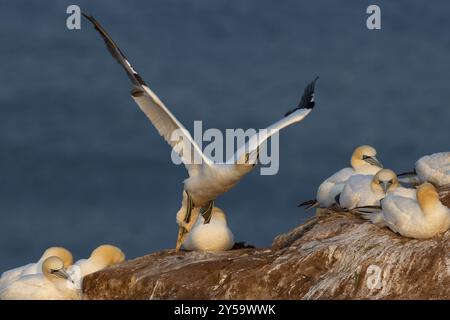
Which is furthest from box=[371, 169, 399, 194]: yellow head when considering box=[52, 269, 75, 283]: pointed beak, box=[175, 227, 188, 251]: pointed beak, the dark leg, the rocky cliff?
box=[52, 269, 75, 283]: pointed beak

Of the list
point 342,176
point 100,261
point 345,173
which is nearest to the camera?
point 100,261

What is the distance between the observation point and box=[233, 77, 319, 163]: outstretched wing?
820 inches

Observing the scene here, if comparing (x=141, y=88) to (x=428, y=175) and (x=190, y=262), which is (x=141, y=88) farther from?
(x=428, y=175)

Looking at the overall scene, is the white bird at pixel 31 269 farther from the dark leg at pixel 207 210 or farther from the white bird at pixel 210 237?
the dark leg at pixel 207 210

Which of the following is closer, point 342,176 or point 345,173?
point 342,176

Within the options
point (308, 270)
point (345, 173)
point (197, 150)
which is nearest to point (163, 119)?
point (197, 150)

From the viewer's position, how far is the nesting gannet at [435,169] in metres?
22.1

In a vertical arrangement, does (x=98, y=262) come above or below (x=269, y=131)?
below

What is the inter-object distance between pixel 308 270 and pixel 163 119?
106 inches

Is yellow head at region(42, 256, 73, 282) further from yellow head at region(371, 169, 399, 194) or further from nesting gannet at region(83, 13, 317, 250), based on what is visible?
yellow head at region(371, 169, 399, 194)

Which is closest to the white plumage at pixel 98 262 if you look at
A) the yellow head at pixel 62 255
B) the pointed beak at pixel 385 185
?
the yellow head at pixel 62 255

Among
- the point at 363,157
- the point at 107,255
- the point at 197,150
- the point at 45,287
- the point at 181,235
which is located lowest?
the point at 45,287

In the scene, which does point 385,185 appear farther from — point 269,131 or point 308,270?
point 308,270

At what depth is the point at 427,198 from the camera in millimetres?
19750
